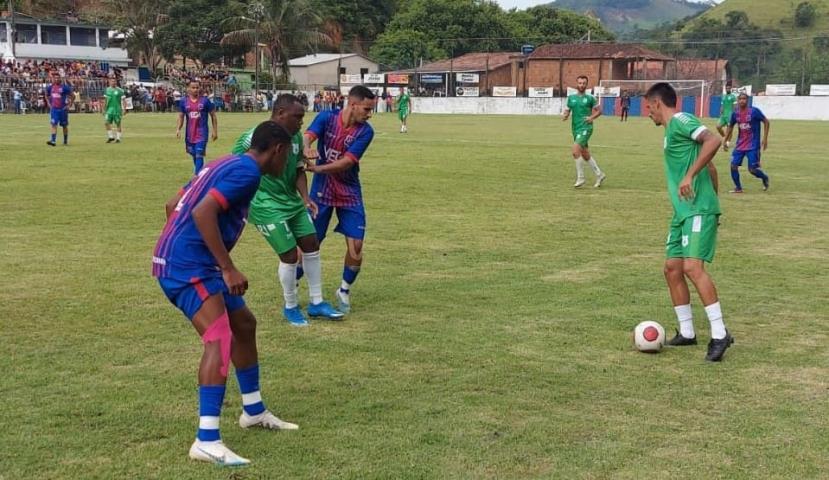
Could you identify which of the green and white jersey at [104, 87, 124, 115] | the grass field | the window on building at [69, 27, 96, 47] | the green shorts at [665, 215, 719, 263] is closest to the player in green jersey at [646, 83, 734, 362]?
the green shorts at [665, 215, 719, 263]

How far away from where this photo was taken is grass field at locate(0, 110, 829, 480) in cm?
503

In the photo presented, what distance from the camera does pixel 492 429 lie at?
213 inches

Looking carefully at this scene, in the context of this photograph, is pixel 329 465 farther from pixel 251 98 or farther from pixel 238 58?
pixel 238 58

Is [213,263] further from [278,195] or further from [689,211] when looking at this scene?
[689,211]

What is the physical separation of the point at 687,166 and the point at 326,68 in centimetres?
8304

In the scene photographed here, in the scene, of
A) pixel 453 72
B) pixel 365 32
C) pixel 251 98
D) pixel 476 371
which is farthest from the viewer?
pixel 365 32

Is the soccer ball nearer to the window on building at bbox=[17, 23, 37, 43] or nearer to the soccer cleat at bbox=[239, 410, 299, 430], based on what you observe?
Result: the soccer cleat at bbox=[239, 410, 299, 430]

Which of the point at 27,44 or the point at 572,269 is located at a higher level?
the point at 27,44

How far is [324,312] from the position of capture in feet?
26.5

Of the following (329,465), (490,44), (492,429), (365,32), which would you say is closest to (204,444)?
(329,465)

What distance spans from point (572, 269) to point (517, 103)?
60240 mm

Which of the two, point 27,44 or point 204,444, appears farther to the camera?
point 27,44

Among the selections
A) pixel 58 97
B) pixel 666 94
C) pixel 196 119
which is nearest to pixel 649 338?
pixel 666 94

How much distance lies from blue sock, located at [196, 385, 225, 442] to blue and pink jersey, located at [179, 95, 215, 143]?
14.9m
